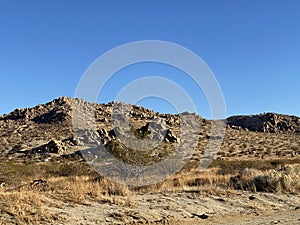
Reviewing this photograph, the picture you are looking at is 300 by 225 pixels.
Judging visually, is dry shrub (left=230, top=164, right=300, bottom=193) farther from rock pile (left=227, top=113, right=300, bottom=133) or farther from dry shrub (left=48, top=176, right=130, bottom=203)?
rock pile (left=227, top=113, right=300, bottom=133)

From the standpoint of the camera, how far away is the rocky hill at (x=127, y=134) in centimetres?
4066

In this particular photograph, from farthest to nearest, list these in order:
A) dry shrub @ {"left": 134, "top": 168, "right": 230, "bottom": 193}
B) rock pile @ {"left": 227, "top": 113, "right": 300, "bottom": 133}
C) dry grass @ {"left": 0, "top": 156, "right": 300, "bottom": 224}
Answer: rock pile @ {"left": 227, "top": 113, "right": 300, "bottom": 133}, dry shrub @ {"left": 134, "top": 168, "right": 230, "bottom": 193}, dry grass @ {"left": 0, "top": 156, "right": 300, "bottom": 224}

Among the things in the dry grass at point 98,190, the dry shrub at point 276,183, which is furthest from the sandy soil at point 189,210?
the dry shrub at point 276,183

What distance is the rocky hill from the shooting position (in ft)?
133

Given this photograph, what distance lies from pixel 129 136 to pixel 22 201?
933 inches

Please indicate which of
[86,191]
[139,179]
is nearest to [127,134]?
[139,179]

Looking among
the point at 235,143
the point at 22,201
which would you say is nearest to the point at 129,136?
the point at 22,201

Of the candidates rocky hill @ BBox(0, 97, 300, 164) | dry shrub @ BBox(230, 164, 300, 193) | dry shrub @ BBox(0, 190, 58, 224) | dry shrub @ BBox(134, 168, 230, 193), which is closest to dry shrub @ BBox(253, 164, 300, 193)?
dry shrub @ BBox(230, 164, 300, 193)

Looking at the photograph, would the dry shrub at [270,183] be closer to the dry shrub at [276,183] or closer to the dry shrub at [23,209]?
the dry shrub at [276,183]

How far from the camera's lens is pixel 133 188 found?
18.1 meters

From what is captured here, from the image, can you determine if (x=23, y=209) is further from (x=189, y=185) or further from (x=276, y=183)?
(x=276, y=183)

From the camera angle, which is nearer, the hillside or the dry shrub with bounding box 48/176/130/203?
the hillside

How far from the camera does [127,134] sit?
123ft

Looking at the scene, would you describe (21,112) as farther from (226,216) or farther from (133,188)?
(226,216)
